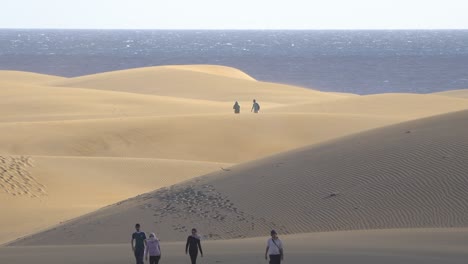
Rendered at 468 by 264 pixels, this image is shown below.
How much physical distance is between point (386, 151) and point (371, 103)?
23.9m

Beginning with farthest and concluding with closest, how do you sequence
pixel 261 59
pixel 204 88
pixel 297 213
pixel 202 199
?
pixel 261 59 → pixel 204 88 → pixel 202 199 → pixel 297 213

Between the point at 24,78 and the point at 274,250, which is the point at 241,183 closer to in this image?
the point at 274,250

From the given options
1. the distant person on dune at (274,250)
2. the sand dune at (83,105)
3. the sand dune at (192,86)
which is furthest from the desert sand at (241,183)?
the sand dune at (192,86)

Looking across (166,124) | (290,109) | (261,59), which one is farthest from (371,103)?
(261,59)

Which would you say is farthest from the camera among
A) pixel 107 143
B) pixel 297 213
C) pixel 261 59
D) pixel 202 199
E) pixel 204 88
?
pixel 261 59

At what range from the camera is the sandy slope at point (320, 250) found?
1289 cm

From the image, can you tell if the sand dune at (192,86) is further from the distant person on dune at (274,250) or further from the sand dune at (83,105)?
the distant person on dune at (274,250)

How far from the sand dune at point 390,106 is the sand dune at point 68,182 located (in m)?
14.7

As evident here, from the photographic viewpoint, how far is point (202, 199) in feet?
59.7

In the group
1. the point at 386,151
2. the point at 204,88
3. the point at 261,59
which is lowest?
the point at 386,151

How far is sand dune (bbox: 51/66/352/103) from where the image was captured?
178ft

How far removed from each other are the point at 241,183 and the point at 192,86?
128 ft

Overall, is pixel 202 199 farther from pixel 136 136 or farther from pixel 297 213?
pixel 136 136

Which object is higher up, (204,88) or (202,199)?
(204,88)
